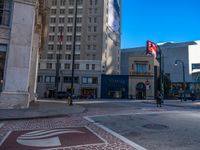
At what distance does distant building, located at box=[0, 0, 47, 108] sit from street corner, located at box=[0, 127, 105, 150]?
8.19 metres

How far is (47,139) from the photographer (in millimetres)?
6699

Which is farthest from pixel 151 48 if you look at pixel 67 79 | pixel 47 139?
pixel 47 139

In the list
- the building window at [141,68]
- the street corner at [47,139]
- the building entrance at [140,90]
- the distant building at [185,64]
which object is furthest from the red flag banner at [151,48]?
the street corner at [47,139]

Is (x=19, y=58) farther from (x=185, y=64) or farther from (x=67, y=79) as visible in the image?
(x=185, y=64)

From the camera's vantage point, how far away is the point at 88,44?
65.6 metres

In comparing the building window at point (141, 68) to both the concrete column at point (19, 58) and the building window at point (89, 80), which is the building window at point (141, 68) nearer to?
the building window at point (89, 80)

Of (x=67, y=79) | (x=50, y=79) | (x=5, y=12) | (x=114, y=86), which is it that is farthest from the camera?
(x=50, y=79)

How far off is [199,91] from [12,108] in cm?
8293

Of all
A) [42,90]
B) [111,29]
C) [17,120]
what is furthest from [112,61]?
[17,120]

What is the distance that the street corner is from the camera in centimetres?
589

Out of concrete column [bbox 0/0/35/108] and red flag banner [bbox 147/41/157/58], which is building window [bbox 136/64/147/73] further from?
concrete column [bbox 0/0/35/108]

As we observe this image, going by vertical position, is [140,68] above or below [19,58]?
above

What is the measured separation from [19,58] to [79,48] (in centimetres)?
5019

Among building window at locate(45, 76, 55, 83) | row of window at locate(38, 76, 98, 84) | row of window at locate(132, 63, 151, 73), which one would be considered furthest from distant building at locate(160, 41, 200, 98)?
building window at locate(45, 76, 55, 83)
